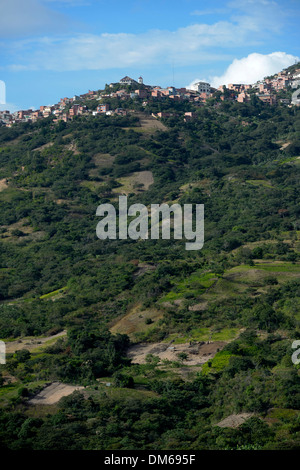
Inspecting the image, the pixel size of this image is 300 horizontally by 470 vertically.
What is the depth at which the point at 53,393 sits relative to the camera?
25.0 metres

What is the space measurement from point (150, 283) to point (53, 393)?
16.8 metres

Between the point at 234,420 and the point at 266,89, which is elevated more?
the point at 266,89

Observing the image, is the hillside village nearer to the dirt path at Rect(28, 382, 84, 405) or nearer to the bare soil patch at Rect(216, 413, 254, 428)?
the dirt path at Rect(28, 382, 84, 405)

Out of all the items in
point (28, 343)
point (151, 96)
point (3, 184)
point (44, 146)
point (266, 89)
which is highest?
point (266, 89)

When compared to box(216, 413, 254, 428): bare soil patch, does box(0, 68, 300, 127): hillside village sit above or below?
above

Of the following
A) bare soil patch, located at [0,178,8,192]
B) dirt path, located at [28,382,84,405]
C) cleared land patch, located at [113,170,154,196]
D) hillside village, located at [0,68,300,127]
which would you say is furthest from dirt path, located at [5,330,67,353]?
hillside village, located at [0,68,300,127]

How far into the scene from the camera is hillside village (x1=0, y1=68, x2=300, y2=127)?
98.2m

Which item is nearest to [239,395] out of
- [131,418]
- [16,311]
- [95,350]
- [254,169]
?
[131,418]

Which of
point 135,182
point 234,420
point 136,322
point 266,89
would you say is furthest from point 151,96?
point 234,420

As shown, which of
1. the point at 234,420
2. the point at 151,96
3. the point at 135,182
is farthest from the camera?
the point at 151,96

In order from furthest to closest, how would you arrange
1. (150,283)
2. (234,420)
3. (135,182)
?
(135,182) < (150,283) < (234,420)

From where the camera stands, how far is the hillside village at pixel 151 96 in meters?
98.2

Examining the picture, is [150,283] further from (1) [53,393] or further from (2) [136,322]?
(1) [53,393]

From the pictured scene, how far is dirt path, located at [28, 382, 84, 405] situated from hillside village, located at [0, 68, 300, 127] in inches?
2854
